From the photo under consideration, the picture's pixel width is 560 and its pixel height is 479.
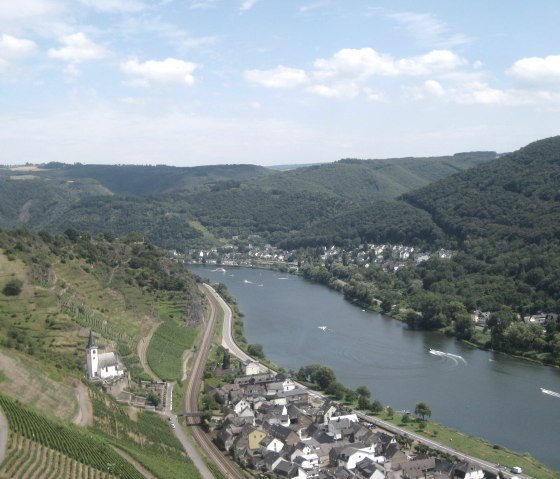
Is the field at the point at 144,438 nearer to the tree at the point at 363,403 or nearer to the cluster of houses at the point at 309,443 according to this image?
the cluster of houses at the point at 309,443

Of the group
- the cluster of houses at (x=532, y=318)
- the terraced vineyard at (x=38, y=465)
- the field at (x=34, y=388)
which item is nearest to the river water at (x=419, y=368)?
the cluster of houses at (x=532, y=318)

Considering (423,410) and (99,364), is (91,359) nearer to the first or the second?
(99,364)

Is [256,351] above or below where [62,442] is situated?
below

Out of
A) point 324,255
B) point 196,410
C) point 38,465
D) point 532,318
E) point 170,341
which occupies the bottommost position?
point 196,410

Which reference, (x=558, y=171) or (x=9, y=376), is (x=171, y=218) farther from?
(x=9, y=376)

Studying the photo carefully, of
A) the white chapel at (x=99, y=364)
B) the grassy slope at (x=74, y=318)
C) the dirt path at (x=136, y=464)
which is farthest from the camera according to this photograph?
the white chapel at (x=99, y=364)

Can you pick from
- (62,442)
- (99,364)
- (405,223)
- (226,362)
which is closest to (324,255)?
(405,223)
